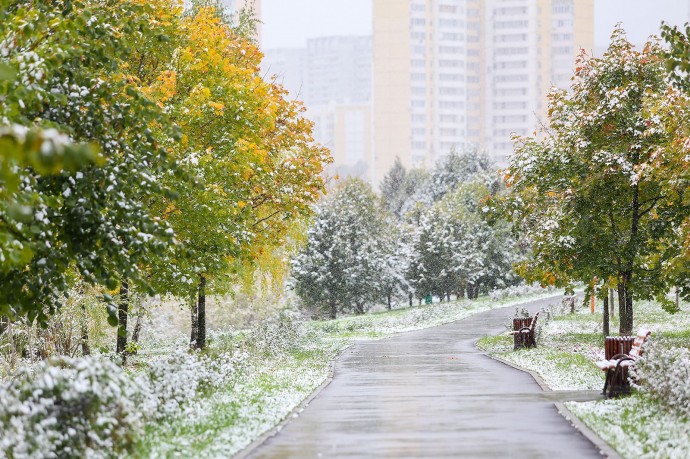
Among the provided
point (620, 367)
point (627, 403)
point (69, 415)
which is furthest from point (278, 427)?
point (620, 367)

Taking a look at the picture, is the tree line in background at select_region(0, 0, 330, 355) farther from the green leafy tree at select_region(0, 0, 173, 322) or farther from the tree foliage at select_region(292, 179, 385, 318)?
the tree foliage at select_region(292, 179, 385, 318)

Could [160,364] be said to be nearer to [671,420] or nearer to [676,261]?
[671,420]

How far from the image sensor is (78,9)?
15305mm

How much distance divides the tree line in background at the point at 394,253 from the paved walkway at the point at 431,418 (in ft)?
118

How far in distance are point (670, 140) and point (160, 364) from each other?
14363 mm

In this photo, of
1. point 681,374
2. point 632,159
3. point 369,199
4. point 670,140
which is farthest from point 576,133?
point 369,199

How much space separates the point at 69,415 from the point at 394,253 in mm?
66548

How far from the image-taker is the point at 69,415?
9.24 meters

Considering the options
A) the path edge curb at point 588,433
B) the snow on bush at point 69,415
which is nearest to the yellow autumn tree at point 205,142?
the path edge curb at point 588,433

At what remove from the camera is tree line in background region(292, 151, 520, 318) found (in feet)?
207

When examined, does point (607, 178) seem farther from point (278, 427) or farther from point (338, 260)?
point (338, 260)

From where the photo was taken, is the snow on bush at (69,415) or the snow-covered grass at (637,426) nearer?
the snow on bush at (69,415)

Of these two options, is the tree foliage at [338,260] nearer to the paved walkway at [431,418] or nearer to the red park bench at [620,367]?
the paved walkway at [431,418]

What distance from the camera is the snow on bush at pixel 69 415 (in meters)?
8.60
